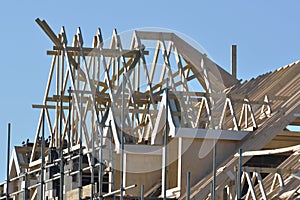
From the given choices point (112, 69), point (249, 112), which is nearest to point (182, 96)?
point (249, 112)

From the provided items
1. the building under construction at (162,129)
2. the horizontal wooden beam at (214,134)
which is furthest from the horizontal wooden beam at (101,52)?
the horizontal wooden beam at (214,134)

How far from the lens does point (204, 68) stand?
3978 centimetres

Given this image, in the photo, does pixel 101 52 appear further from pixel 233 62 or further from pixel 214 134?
pixel 214 134

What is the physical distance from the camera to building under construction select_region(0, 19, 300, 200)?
32.3 meters

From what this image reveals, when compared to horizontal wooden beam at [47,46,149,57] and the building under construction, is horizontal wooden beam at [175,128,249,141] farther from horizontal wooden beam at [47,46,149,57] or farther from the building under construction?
horizontal wooden beam at [47,46,149,57]

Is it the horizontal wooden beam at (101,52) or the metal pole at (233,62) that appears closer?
the horizontal wooden beam at (101,52)

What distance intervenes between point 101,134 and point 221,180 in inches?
198

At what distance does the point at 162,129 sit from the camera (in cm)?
3544

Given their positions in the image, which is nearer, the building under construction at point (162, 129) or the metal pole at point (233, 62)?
the building under construction at point (162, 129)

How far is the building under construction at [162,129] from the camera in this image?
32.3 meters

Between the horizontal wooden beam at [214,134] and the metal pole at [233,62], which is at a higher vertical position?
the metal pole at [233,62]

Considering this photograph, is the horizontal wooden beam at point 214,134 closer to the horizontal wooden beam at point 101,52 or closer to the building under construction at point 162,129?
the building under construction at point 162,129

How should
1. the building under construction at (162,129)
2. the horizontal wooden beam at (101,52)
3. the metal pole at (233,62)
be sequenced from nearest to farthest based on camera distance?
→ the building under construction at (162,129)
the horizontal wooden beam at (101,52)
the metal pole at (233,62)

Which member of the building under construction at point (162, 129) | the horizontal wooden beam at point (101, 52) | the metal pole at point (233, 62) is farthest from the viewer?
the metal pole at point (233, 62)
